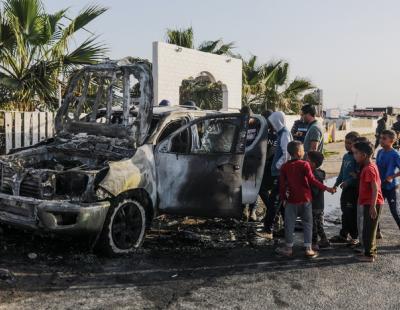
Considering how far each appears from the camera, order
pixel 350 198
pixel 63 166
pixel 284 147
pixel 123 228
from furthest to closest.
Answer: pixel 284 147, pixel 350 198, pixel 63 166, pixel 123 228

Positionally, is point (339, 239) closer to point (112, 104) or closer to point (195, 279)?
point (195, 279)

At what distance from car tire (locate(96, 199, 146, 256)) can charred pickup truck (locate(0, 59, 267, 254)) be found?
1 cm

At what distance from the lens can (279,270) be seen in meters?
4.96

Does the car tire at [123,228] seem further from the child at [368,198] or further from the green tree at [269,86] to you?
the green tree at [269,86]

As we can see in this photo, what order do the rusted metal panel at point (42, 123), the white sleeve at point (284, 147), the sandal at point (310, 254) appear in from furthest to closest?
the rusted metal panel at point (42, 123) → the white sleeve at point (284, 147) → the sandal at point (310, 254)

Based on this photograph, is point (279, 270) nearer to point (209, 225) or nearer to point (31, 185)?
point (209, 225)

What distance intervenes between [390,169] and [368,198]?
1000 millimetres

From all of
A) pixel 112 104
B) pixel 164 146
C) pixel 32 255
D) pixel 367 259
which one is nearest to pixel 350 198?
pixel 367 259

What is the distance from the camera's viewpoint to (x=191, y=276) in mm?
4656

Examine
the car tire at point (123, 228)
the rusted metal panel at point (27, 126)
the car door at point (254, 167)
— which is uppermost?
the rusted metal panel at point (27, 126)

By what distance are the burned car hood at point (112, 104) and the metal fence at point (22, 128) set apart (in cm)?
254

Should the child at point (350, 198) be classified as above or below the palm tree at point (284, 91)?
below

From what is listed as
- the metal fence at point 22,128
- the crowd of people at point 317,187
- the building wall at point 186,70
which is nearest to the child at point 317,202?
the crowd of people at point 317,187

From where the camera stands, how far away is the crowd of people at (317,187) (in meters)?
5.38
